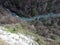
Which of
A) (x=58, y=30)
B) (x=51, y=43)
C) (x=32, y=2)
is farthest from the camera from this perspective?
(x=32, y=2)

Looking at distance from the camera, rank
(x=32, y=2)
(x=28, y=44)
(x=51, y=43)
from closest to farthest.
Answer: (x=28, y=44)
(x=51, y=43)
(x=32, y=2)

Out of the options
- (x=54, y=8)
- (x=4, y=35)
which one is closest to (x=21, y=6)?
(x=54, y=8)

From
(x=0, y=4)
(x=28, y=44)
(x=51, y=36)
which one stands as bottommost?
(x=0, y=4)

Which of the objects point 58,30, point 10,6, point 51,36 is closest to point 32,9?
point 10,6

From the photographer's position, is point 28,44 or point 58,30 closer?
point 28,44

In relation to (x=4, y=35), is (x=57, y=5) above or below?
below

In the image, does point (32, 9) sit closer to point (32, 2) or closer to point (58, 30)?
point (32, 2)
